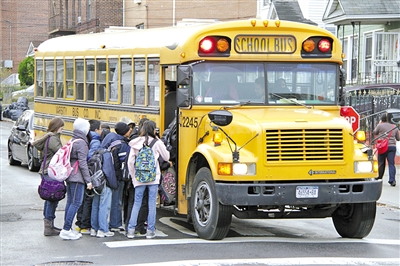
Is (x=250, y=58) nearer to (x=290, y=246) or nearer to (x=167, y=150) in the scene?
(x=167, y=150)

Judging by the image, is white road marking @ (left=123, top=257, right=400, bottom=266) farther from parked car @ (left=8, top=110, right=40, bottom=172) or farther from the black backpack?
parked car @ (left=8, top=110, right=40, bottom=172)

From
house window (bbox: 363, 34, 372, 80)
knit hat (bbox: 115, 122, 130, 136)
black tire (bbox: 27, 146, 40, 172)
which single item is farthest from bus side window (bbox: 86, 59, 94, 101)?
house window (bbox: 363, 34, 372, 80)

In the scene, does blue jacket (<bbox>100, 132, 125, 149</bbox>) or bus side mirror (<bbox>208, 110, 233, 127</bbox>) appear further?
blue jacket (<bbox>100, 132, 125, 149</bbox>)

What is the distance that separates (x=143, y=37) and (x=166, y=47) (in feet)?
4.82

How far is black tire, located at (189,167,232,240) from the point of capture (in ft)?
31.1

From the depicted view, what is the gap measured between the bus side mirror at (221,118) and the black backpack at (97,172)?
171cm

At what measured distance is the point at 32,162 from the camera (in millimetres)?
19188

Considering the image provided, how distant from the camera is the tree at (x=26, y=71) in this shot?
60438 mm

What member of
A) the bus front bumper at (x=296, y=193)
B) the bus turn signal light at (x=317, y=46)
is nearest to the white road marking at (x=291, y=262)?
the bus front bumper at (x=296, y=193)

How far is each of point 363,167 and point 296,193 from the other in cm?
93

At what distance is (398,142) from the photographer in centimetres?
1684

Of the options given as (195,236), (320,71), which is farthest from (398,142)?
(195,236)

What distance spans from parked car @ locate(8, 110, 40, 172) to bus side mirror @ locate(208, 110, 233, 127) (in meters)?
10.1

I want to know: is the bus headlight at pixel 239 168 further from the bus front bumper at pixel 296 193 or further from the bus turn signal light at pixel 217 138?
the bus turn signal light at pixel 217 138
